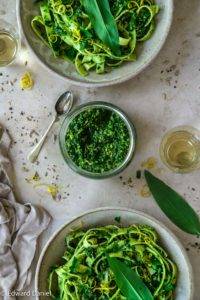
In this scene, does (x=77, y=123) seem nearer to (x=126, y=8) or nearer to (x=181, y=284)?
(x=126, y=8)

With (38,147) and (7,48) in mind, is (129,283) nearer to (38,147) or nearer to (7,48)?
(38,147)

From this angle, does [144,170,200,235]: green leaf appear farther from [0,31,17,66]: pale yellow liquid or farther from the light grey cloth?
[0,31,17,66]: pale yellow liquid

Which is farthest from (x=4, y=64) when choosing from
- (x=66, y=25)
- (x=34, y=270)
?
(x=34, y=270)

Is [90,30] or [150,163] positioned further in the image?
[150,163]

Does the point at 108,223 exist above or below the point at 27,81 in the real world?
below

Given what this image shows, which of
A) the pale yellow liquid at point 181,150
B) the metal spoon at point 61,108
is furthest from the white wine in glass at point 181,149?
the metal spoon at point 61,108

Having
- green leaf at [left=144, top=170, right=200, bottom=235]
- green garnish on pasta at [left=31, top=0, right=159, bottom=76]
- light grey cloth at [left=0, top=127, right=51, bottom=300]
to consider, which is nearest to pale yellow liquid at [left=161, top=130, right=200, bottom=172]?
green leaf at [left=144, top=170, right=200, bottom=235]

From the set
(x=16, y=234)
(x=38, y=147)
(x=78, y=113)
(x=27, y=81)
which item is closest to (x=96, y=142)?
(x=78, y=113)
